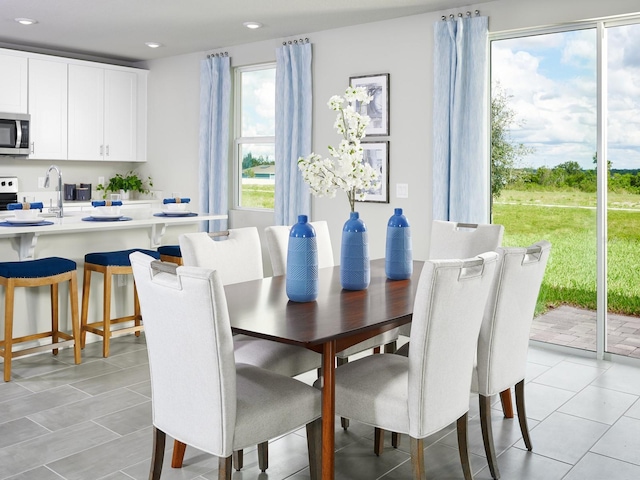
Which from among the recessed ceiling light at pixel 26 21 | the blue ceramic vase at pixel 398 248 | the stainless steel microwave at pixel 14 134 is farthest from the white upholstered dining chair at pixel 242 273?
the stainless steel microwave at pixel 14 134

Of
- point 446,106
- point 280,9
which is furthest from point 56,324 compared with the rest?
point 446,106

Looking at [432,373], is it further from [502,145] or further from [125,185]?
[125,185]

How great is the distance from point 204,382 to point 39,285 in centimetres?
240

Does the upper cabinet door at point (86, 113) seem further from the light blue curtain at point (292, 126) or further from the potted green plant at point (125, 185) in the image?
the light blue curtain at point (292, 126)

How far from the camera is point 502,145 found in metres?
4.80

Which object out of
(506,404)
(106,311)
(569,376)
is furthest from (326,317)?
(106,311)

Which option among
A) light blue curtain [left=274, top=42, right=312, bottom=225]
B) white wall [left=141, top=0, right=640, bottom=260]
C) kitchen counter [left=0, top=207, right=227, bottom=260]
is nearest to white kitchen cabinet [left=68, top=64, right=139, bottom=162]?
white wall [left=141, top=0, right=640, bottom=260]

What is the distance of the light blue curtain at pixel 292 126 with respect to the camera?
5.71 meters

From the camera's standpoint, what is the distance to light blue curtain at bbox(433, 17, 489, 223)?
4672mm

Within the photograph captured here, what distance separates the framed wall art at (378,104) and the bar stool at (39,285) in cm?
262

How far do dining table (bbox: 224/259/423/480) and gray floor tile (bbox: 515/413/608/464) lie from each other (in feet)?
3.12

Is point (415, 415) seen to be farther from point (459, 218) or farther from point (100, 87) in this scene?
point (100, 87)

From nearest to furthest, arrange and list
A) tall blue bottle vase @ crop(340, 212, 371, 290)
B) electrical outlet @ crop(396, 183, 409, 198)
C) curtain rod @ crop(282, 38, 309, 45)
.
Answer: tall blue bottle vase @ crop(340, 212, 371, 290) → electrical outlet @ crop(396, 183, 409, 198) → curtain rod @ crop(282, 38, 309, 45)

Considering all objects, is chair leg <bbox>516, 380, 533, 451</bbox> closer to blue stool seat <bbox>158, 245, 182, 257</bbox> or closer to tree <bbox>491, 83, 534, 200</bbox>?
tree <bbox>491, 83, 534, 200</bbox>
